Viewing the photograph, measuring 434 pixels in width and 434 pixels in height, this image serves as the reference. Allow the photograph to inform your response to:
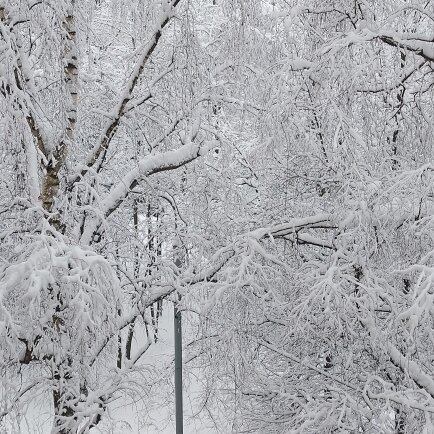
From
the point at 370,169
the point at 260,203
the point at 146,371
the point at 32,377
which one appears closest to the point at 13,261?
the point at 32,377

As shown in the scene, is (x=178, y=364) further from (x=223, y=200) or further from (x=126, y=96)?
(x=126, y=96)

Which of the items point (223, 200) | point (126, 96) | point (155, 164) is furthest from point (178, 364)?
point (126, 96)

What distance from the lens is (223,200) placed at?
5719 mm

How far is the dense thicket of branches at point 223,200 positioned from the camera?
3.60 meters

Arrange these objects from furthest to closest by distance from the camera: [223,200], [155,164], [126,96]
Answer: [223,200], [155,164], [126,96]

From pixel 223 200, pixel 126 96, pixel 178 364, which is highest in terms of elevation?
pixel 126 96

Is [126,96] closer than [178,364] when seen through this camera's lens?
Yes

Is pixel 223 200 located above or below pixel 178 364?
above

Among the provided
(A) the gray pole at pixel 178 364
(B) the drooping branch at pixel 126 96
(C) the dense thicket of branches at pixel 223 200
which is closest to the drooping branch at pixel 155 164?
(C) the dense thicket of branches at pixel 223 200

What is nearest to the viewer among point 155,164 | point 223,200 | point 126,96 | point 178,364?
point 126,96

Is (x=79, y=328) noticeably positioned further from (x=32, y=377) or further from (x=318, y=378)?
(x=318, y=378)

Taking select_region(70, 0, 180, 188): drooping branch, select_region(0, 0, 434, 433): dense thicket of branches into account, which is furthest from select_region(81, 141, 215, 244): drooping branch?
select_region(70, 0, 180, 188): drooping branch

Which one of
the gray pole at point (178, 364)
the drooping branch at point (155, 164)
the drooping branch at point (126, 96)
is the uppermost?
the drooping branch at point (126, 96)

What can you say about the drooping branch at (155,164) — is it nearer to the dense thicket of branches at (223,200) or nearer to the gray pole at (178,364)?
the dense thicket of branches at (223,200)
